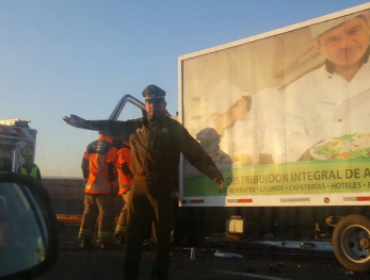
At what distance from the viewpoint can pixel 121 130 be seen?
18.9ft

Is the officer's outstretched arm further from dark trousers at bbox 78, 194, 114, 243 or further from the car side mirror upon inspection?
dark trousers at bbox 78, 194, 114, 243

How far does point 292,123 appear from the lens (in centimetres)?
793

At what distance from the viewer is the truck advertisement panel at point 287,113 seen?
7.30 m

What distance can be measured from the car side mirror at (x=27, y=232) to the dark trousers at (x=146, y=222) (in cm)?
195

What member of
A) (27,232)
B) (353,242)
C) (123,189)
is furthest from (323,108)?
(27,232)

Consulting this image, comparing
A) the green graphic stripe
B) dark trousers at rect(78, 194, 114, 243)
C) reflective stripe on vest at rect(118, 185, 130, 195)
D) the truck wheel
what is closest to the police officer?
the green graphic stripe

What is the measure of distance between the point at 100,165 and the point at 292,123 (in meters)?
3.67

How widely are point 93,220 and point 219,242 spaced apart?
10.7ft

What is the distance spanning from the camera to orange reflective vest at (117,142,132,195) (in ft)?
29.7

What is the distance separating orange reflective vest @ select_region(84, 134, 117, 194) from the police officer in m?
3.98

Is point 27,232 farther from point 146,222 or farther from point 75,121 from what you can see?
point 75,121

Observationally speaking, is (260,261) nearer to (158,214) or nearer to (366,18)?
(158,214)

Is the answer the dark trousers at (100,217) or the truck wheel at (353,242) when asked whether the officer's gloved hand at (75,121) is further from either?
the truck wheel at (353,242)

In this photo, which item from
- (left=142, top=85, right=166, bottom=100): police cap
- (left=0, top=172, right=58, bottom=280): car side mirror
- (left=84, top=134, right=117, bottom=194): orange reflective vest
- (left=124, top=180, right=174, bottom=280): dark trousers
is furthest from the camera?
(left=84, top=134, right=117, bottom=194): orange reflective vest
